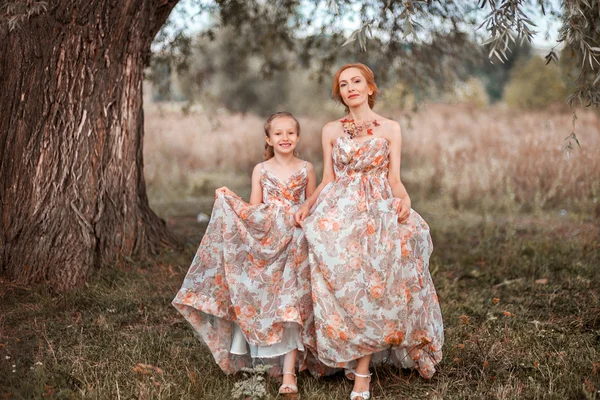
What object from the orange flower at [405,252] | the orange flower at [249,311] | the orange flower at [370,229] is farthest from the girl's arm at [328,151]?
the orange flower at [249,311]

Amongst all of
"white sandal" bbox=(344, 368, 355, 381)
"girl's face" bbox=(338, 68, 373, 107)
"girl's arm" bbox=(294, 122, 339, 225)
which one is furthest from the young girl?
"girl's face" bbox=(338, 68, 373, 107)

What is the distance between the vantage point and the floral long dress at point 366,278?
3.21m

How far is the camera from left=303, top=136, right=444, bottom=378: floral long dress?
10.5 ft

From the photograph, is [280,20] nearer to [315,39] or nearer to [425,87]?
[315,39]

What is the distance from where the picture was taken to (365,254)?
324 cm

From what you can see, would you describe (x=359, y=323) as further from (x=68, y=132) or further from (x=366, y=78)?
(x=68, y=132)

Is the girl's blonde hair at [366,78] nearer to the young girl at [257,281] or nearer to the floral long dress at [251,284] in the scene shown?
the young girl at [257,281]

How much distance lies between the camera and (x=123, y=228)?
527 cm

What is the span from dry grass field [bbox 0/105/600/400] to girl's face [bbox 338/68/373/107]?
1.56 m

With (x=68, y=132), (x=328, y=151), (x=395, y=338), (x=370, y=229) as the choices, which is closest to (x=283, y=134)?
(x=328, y=151)

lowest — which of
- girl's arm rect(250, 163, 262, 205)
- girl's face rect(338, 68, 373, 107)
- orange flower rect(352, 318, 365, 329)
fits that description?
orange flower rect(352, 318, 365, 329)

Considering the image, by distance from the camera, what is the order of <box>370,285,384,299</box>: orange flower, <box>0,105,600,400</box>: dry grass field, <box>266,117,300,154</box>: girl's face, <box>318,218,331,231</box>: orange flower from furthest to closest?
<box>266,117,300,154</box>: girl's face
<box>0,105,600,400</box>: dry grass field
<box>318,218,331,231</box>: orange flower
<box>370,285,384,299</box>: orange flower

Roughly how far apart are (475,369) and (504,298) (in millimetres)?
1704

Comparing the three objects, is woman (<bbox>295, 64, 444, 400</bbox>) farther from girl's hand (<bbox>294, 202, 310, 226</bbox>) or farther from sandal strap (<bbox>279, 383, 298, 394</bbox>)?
sandal strap (<bbox>279, 383, 298, 394</bbox>)
